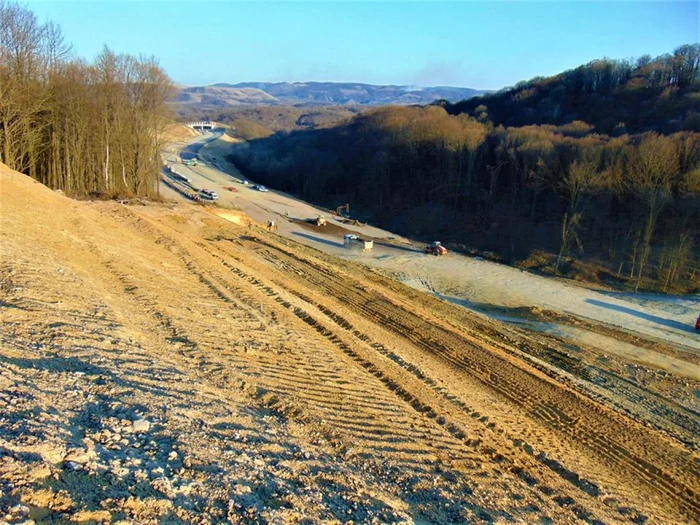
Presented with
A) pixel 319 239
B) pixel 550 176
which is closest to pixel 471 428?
pixel 319 239

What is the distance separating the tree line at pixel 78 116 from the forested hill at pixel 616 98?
55.1 metres

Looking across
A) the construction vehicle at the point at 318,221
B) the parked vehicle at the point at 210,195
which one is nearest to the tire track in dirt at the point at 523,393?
the construction vehicle at the point at 318,221

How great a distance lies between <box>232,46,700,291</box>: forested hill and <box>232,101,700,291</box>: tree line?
5.7 inches

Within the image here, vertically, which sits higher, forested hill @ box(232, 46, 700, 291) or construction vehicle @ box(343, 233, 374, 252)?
forested hill @ box(232, 46, 700, 291)

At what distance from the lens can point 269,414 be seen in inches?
365

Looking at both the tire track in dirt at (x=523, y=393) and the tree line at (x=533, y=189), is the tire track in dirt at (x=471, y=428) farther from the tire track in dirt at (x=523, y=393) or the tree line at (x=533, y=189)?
the tree line at (x=533, y=189)

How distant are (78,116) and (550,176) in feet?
139

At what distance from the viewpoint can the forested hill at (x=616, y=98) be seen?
215 feet

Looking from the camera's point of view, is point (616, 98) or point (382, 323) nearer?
point (382, 323)

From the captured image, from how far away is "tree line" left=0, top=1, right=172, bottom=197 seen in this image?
29.5m

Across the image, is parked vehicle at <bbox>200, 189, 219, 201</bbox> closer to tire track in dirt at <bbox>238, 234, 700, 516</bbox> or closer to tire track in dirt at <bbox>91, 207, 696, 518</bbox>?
tire track in dirt at <bbox>91, 207, 696, 518</bbox>

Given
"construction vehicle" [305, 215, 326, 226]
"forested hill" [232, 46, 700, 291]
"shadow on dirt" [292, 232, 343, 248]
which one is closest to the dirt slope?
"shadow on dirt" [292, 232, 343, 248]

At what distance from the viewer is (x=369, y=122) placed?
326 ft

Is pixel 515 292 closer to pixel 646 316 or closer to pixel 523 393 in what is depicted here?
pixel 646 316
